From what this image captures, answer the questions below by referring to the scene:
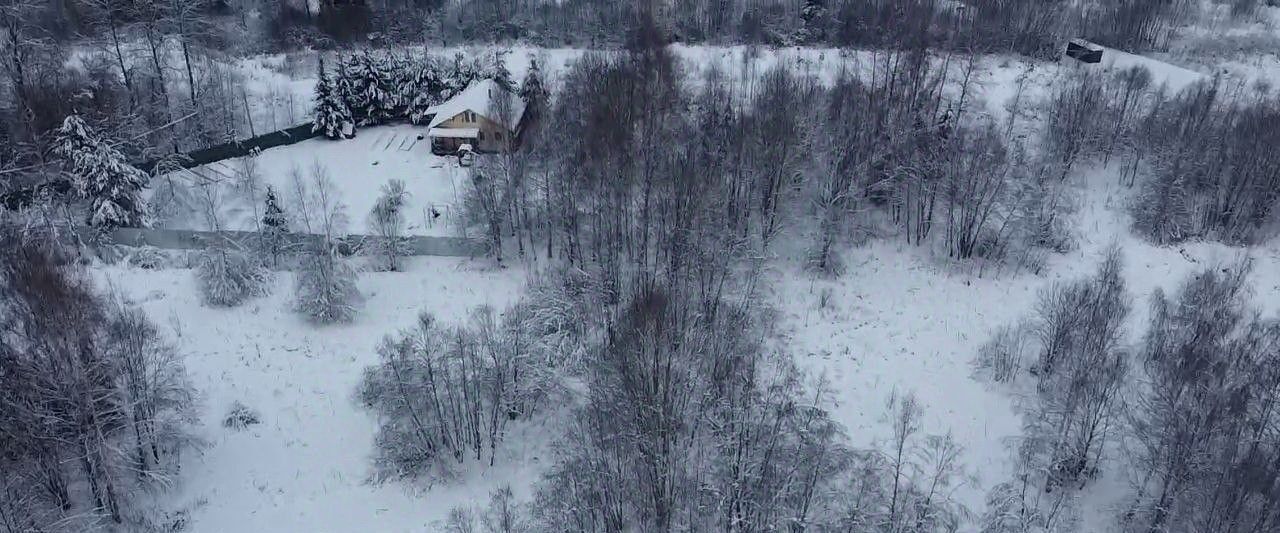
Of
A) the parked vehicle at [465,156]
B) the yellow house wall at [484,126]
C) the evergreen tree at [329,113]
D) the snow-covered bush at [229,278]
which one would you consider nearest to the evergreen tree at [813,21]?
the yellow house wall at [484,126]

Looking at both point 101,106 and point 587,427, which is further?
point 101,106

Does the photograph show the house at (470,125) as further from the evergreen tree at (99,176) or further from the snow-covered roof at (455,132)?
Result: the evergreen tree at (99,176)

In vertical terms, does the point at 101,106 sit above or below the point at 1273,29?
below

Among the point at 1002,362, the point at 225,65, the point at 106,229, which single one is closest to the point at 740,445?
the point at 1002,362

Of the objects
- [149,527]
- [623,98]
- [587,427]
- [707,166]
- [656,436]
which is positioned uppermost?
[623,98]

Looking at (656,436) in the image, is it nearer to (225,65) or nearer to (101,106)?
(101,106)

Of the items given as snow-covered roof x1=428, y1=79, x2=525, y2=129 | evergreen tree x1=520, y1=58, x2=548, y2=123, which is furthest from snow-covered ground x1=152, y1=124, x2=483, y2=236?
evergreen tree x1=520, y1=58, x2=548, y2=123

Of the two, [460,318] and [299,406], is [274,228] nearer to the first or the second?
[460,318]
